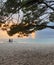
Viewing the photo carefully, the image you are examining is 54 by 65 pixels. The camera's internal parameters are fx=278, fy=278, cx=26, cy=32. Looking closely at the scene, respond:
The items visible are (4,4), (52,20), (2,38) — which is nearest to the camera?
(4,4)

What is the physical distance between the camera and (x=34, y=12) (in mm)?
9430

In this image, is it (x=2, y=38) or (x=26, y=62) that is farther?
(x=2, y=38)

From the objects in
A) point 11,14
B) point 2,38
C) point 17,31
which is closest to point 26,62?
point 17,31

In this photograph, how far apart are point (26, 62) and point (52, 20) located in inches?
68.4

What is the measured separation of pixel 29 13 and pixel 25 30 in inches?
25.3

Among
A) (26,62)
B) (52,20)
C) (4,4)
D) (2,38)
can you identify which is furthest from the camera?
(2,38)

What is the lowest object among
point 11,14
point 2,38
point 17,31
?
point 2,38

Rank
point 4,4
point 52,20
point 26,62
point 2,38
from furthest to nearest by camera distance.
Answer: point 2,38 < point 52,20 < point 26,62 < point 4,4

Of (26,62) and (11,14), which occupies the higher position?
(11,14)

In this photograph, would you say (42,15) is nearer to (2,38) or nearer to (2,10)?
(2,10)

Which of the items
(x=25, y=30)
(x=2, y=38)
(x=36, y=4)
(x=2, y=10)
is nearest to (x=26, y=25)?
(x=25, y=30)

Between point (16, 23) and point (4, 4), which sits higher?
point (4, 4)

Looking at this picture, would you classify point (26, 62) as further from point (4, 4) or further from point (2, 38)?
point (2, 38)

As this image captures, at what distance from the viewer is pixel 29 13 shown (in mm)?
9398
